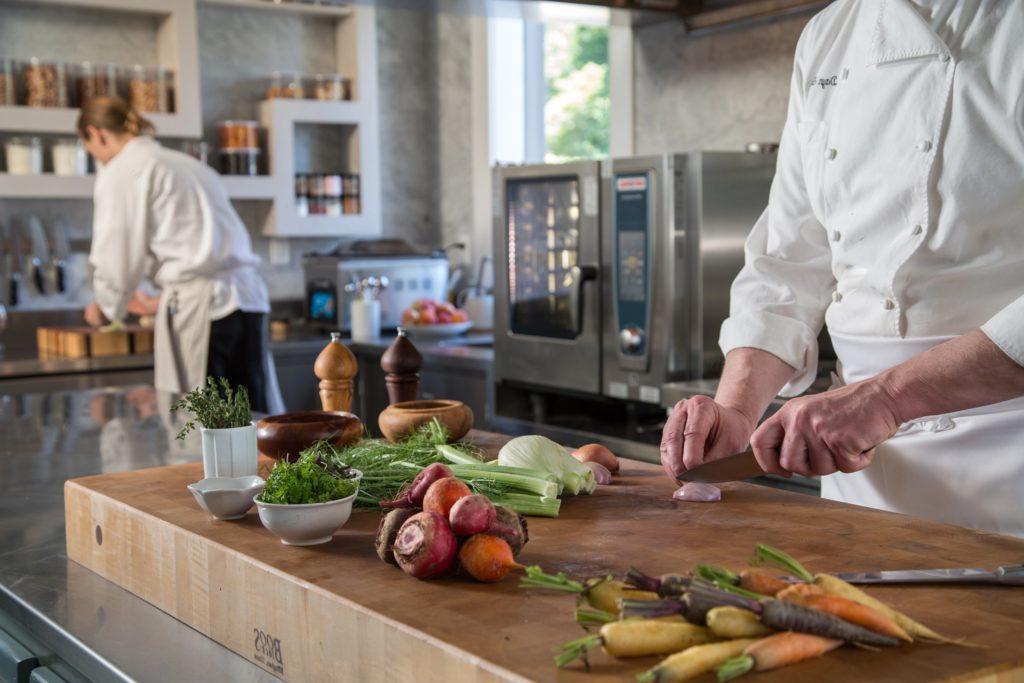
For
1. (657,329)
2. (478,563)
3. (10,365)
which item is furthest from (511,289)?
(478,563)

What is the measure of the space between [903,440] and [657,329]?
160 centimetres

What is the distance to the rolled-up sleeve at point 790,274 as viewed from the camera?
171 cm

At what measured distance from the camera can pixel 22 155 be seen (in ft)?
15.5

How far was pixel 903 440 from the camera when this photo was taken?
5.20 ft

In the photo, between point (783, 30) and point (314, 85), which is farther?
point (314, 85)

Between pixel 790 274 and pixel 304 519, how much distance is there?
2.85ft

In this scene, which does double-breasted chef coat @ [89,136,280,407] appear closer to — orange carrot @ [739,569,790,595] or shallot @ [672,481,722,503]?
shallot @ [672,481,722,503]

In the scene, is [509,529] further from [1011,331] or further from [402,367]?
[402,367]

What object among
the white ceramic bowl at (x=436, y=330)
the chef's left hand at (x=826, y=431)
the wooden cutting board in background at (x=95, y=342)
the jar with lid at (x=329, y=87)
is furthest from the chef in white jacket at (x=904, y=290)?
the jar with lid at (x=329, y=87)

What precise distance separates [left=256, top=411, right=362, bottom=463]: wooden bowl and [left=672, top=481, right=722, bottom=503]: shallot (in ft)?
1.66

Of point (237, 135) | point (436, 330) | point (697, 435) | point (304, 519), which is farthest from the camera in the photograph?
point (237, 135)

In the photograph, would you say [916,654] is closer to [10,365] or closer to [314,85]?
[10,365]

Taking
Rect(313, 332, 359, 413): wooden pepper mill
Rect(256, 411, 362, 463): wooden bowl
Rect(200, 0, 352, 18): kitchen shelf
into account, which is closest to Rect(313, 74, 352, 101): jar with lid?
Rect(200, 0, 352, 18): kitchen shelf

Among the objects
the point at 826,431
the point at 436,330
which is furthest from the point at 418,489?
the point at 436,330
